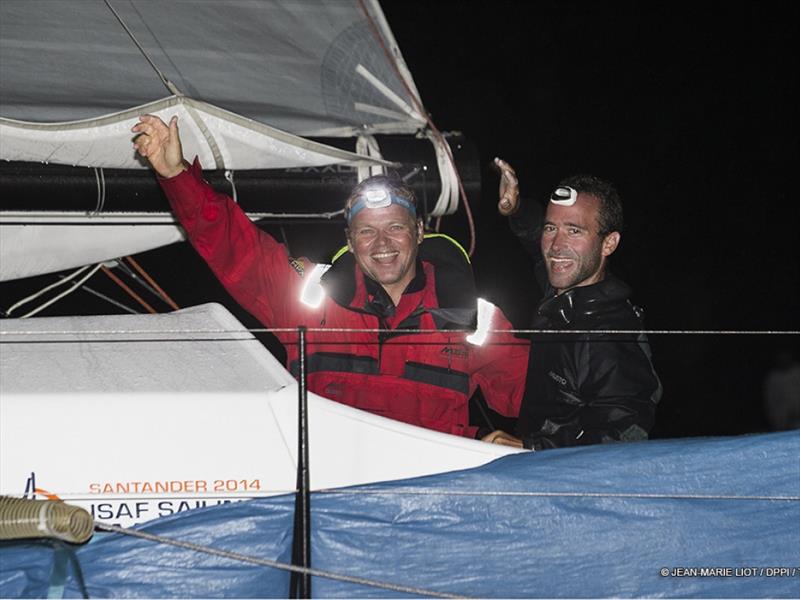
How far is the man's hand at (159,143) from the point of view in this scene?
254 centimetres

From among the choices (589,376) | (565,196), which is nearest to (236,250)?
(565,196)

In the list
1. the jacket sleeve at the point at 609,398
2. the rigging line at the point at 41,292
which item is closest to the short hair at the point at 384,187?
the jacket sleeve at the point at 609,398

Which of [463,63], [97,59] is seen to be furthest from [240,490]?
[463,63]

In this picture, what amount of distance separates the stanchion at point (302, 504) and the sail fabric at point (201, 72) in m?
1.47

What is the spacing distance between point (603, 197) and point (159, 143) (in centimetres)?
108

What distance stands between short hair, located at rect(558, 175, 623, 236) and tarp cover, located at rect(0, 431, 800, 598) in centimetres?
74

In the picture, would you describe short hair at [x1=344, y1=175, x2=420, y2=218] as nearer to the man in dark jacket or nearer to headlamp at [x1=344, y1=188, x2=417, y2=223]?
headlamp at [x1=344, y1=188, x2=417, y2=223]

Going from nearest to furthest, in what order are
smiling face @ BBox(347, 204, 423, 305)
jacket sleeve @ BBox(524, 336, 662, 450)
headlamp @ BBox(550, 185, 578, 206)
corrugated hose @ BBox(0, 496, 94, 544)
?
corrugated hose @ BBox(0, 496, 94, 544) < jacket sleeve @ BBox(524, 336, 662, 450) < headlamp @ BBox(550, 185, 578, 206) < smiling face @ BBox(347, 204, 423, 305)

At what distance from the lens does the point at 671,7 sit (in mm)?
9836

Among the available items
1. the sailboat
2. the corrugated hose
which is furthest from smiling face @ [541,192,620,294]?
the corrugated hose

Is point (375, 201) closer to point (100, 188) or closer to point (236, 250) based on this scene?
point (236, 250)

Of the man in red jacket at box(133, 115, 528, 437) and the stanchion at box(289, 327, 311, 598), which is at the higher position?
the man in red jacket at box(133, 115, 528, 437)

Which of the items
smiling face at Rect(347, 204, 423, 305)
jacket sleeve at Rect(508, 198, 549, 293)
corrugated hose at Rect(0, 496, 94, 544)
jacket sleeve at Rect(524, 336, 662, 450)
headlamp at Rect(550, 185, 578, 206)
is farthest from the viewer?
jacket sleeve at Rect(508, 198, 549, 293)

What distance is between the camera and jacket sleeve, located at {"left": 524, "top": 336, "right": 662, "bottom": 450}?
2.49 m
